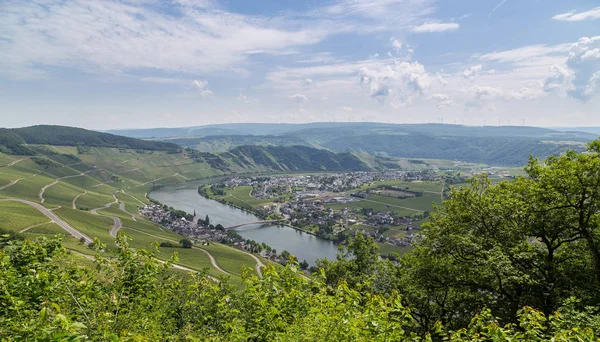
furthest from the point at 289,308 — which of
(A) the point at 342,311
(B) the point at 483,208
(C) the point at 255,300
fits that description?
(B) the point at 483,208

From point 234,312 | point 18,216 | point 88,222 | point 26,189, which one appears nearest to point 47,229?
point 18,216

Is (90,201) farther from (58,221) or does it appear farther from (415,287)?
(415,287)

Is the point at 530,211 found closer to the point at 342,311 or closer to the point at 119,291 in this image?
the point at 342,311

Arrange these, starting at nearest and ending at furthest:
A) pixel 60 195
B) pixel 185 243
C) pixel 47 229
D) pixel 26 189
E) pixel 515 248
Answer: pixel 515 248
pixel 47 229
pixel 185 243
pixel 26 189
pixel 60 195

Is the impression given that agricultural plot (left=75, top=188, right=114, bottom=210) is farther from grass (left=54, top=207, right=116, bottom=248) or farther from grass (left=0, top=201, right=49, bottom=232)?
grass (left=0, top=201, right=49, bottom=232)

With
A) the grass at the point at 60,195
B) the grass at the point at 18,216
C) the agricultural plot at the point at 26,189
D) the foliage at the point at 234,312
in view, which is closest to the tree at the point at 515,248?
the foliage at the point at 234,312

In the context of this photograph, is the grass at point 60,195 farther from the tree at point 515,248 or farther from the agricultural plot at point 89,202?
the tree at point 515,248
